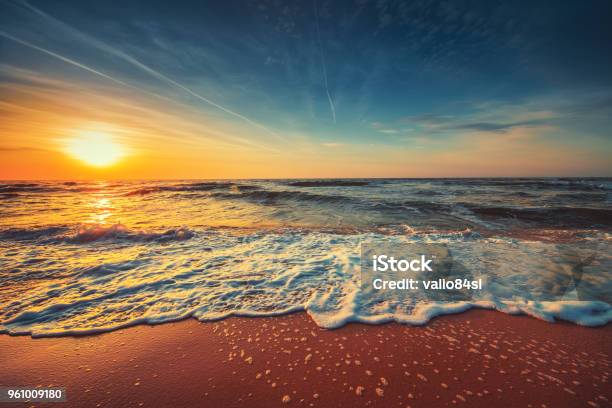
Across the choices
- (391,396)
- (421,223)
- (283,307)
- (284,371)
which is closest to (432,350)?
(391,396)

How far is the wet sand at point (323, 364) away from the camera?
90.8 inches

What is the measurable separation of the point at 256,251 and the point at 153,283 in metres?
2.55

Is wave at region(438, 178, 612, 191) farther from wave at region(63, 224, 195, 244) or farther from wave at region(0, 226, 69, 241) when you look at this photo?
wave at region(0, 226, 69, 241)

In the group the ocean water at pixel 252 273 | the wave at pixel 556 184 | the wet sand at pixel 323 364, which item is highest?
the wave at pixel 556 184

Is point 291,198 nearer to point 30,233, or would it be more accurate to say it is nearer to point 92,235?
point 92,235

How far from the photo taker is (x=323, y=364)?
2.71 m

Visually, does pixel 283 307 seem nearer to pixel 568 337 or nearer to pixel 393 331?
pixel 393 331

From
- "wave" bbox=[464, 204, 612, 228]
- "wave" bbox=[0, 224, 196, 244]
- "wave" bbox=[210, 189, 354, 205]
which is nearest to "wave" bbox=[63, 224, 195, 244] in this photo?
"wave" bbox=[0, 224, 196, 244]

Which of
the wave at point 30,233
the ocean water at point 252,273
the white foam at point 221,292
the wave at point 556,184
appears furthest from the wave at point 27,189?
the wave at point 556,184

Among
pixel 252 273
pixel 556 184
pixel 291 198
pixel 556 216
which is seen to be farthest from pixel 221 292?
pixel 556 184

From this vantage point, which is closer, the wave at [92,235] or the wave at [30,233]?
the wave at [92,235]

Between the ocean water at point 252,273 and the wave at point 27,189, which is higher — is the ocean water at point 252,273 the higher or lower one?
the lower one

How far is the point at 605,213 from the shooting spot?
39.5 ft

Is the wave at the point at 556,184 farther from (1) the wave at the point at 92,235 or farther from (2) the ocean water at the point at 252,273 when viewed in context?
(1) the wave at the point at 92,235
